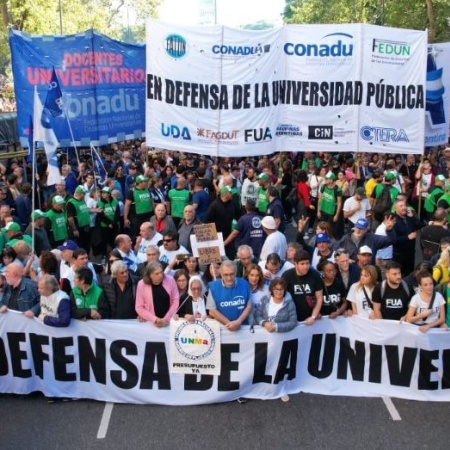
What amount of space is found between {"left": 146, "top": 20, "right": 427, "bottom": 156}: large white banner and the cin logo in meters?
0.02

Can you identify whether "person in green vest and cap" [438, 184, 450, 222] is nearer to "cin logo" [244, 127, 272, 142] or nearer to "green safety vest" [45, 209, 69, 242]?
"cin logo" [244, 127, 272, 142]

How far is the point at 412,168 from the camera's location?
1484 centimetres

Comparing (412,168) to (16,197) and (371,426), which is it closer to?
(16,197)

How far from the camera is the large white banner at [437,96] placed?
487 inches

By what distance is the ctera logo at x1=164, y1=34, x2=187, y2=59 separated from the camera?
30.7 ft

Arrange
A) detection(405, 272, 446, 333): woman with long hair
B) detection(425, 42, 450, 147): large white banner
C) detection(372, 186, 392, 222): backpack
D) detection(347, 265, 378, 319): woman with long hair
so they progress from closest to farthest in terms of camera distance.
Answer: detection(405, 272, 446, 333): woman with long hair, detection(347, 265, 378, 319): woman with long hair, detection(372, 186, 392, 222): backpack, detection(425, 42, 450, 147): large white banner

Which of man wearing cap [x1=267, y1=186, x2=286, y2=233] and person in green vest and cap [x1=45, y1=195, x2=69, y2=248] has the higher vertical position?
man wearing cap [x1=267, y1=186, x2=286, y2=233]

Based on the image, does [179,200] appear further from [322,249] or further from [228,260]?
[228,260]

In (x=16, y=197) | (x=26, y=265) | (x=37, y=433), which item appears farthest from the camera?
(x=16, y=197)

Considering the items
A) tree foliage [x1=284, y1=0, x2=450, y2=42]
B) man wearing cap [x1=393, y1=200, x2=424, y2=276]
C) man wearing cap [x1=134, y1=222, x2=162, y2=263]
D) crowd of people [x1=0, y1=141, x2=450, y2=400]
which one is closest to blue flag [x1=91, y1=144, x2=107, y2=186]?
crowd of people [x1=0, y1=141, x2=450, y2=400]

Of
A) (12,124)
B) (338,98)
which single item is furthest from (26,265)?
(12,124)

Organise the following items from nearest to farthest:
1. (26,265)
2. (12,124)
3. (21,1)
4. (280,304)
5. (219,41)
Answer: (280,304)
(26,265)
(219,41)
(12,124)
(21,1)

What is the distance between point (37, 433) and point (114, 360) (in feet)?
3.31

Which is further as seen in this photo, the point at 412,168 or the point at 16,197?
the point at 412,168
